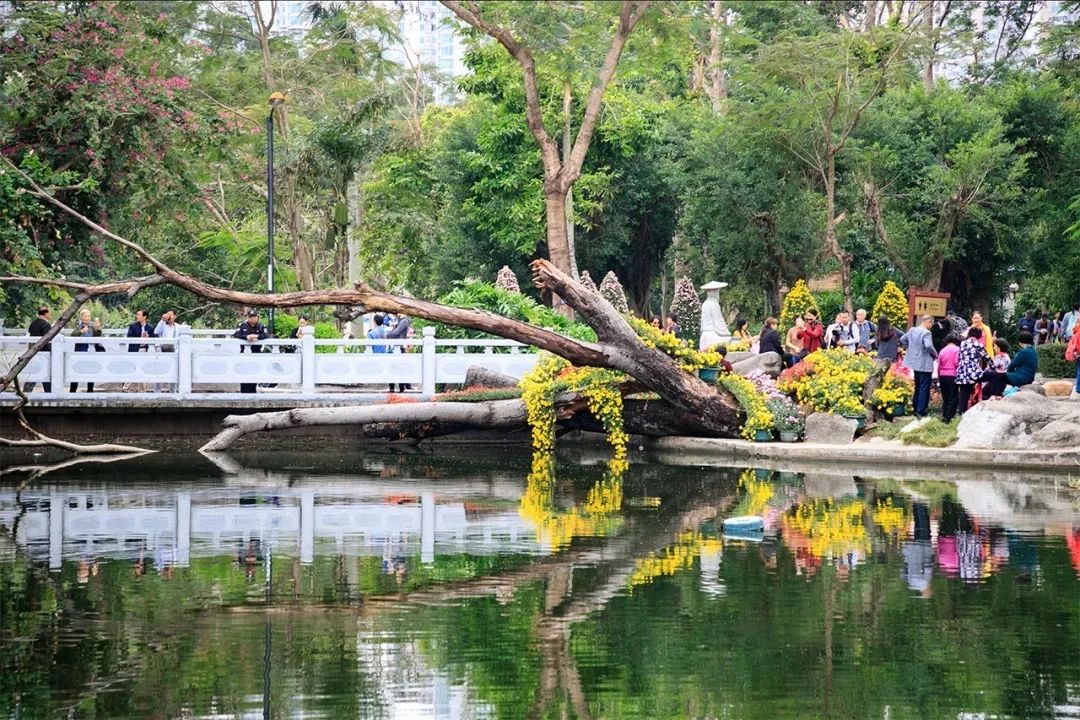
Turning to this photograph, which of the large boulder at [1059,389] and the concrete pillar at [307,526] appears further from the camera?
the large boulder at [1059,389]

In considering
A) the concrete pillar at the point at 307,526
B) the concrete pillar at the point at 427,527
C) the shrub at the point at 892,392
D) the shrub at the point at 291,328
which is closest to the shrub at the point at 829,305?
the shrub at the point at 291,328

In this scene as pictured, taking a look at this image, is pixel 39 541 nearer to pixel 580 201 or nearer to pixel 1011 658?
pixel 1011 658

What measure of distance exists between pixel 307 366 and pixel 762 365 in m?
7.66

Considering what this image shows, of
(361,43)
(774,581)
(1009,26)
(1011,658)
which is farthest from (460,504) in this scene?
(1009,26)

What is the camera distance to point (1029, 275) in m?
43.4

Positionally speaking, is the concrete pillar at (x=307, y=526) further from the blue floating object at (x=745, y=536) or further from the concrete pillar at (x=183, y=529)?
the blue floating object at (x=745, y=536)

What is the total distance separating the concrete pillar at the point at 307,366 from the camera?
28312 mm

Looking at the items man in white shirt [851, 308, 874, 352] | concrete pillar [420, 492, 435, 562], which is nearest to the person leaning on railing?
concrete pillar [420, 492, 435, 562]

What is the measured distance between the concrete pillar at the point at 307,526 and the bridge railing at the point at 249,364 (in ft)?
28.9

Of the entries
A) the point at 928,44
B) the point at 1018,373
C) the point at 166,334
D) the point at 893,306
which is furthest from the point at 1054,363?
the point at 166,334

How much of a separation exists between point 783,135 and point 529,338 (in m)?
19.9

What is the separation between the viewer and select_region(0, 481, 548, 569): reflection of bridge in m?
14.7

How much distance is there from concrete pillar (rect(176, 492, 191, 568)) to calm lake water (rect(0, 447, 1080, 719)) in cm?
7

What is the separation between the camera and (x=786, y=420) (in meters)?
24.4
